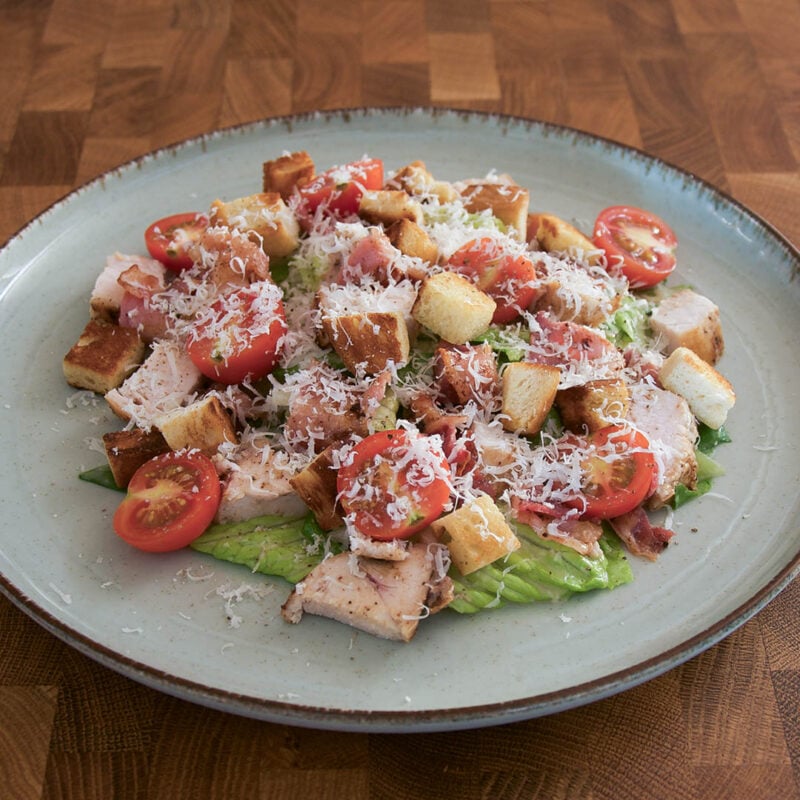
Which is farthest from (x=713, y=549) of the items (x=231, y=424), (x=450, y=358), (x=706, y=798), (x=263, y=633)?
(x=231, y=424)

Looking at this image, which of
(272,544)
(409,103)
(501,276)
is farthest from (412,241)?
(409,103)

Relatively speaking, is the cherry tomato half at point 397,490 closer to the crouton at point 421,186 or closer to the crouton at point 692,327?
the crouton at point 692,327

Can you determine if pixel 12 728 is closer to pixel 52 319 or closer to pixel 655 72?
pixel 52 319

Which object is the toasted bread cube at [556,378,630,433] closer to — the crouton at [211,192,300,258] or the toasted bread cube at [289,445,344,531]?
the toasted bread cube at [289,445,344,531]

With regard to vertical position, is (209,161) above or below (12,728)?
above

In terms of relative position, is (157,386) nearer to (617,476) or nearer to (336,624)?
(336,624)

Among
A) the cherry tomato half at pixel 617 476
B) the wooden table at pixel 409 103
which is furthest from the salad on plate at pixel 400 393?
the wooden table at pixel 409 103
